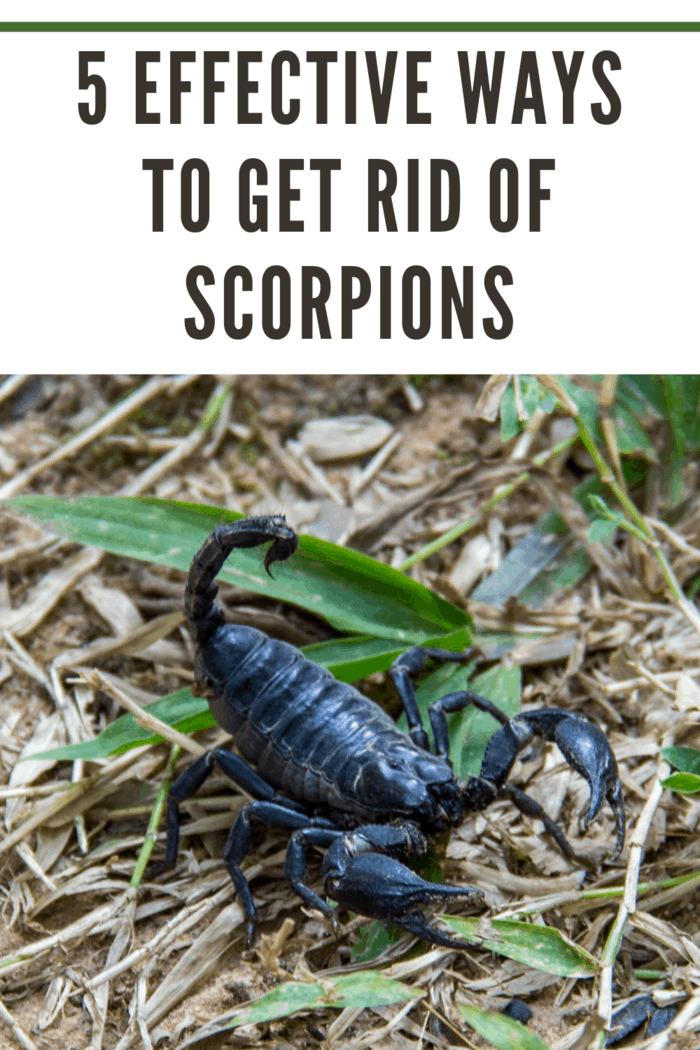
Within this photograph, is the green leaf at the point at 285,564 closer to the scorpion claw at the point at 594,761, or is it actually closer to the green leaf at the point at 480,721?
the green leaf at the point at 480,721

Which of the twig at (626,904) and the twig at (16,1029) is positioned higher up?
the twig at (626,904)

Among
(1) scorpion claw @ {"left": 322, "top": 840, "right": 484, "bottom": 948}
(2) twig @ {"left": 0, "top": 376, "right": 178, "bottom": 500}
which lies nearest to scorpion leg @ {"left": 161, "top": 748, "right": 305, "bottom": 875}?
(1) scorpion claw @ {"left": 322, "top": 840, "right": 484, "bottom": 948}

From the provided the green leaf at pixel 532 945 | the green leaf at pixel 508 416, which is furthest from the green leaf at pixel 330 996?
the green leaf at pixel 508 416

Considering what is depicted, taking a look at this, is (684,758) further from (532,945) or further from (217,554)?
(217,554)

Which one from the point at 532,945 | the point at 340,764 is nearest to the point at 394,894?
the point at 532,945

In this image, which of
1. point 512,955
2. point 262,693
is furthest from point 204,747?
point 512,955
